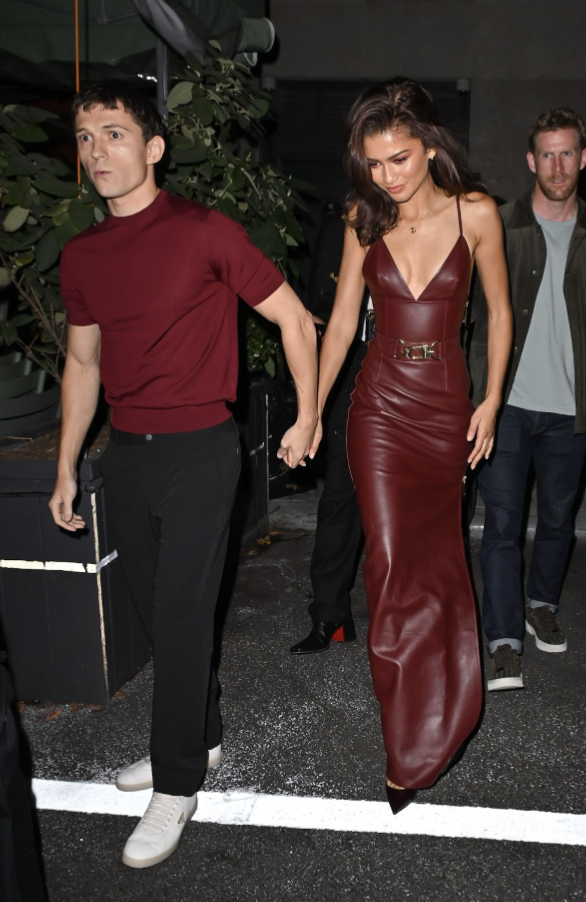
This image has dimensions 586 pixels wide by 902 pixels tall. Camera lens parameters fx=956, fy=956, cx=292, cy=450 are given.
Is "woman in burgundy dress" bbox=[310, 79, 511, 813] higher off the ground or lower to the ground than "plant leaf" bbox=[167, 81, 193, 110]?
lower

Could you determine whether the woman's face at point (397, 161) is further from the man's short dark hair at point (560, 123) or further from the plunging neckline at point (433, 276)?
the man's short dark hair at point (560, 123)

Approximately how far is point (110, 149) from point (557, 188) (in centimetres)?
209

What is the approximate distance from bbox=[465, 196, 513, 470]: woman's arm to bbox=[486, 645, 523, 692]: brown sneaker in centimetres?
107

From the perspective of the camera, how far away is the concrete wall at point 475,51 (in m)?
10.4

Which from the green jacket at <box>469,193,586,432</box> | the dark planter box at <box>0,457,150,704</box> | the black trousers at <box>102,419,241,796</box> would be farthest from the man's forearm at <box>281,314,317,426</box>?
the green jacket at <box>469,193,586,432</box>

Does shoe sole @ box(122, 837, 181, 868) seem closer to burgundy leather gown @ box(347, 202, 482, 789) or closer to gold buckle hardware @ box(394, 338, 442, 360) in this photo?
burgundy leather gown @ box(347, 202, 482, 789)

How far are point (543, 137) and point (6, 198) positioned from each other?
236 cm

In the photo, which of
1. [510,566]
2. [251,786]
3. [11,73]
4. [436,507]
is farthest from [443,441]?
[11,73]

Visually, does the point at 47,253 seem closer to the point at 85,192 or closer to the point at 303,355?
the point at 85,192

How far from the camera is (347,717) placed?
3.95 m

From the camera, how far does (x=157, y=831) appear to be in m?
3.04

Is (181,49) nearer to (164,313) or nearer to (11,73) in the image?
(11,73)

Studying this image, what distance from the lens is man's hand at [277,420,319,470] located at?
320cm

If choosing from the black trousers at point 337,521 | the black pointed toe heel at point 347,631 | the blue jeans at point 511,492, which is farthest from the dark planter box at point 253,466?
the blue jeans at point 511,492
